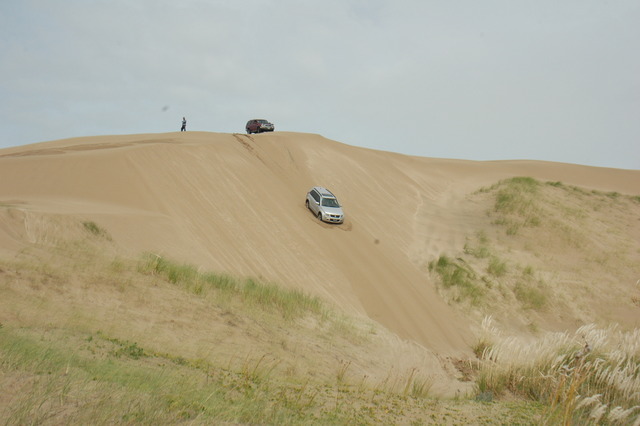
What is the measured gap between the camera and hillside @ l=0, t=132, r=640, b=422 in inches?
573

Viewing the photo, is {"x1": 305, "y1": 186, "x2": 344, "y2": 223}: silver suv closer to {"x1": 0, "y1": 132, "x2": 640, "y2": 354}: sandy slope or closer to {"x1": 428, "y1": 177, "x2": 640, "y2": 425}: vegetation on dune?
{"x1": 0, "y1": 132, "x2": 640, "y2": 354}: sandy slope

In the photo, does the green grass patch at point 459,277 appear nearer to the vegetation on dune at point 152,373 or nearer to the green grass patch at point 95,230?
the vegetation on dune at point 152,373

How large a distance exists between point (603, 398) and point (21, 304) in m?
12.3

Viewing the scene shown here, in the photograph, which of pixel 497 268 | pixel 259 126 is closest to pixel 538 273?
pixel 497 268

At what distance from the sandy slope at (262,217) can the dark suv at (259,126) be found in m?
8.35

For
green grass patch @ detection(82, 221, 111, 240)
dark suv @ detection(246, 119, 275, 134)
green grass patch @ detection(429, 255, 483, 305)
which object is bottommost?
green grass patch @ detection(429, 255, 483, 305)

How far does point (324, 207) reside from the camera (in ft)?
102

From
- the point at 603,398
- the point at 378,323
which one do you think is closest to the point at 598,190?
the point at 378,323

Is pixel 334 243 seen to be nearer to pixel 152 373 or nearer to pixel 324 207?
pixel 324 207

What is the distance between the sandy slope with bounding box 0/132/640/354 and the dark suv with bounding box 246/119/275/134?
835 centimetres

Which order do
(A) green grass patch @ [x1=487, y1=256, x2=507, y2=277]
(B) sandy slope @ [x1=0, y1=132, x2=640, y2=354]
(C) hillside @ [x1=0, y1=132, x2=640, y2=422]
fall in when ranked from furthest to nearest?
(A) green grass patch @ [x1=487, y1=256, x2=507, y2=277], (B) sandy slope @ [x1=0, y1=132, x2=640, y2=354], (C) hillside @ [x1=0, y1=132, x2=640, y2=422]

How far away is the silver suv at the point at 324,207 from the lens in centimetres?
3078

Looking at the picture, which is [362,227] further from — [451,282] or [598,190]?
[598,190]

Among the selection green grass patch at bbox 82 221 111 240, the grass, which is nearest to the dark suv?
green grass patch at bbox 82 221 111 240
